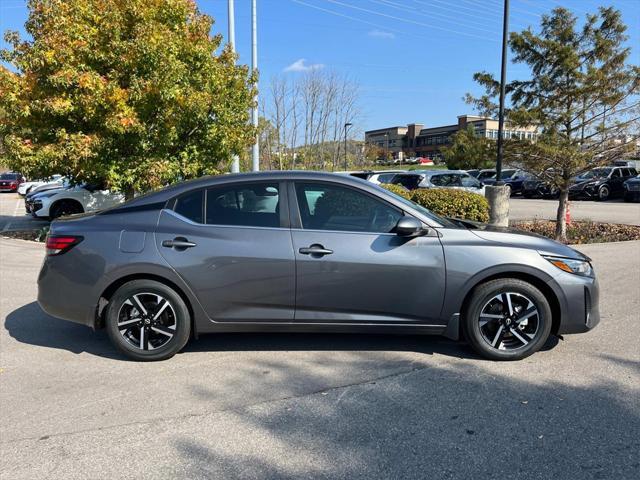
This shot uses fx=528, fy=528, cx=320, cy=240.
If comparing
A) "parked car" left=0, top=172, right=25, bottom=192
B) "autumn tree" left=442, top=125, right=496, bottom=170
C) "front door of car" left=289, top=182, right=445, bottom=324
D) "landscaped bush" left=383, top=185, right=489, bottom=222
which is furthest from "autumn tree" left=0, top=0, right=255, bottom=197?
"parked car" left=0, top=172, right=25, bottom=192

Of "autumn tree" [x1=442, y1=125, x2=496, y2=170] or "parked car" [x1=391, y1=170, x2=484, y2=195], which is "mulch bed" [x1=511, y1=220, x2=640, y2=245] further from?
"parked car" [x1=391, y1=170, x2=484, y2=195]

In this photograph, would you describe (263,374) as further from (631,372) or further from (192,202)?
(631,372)

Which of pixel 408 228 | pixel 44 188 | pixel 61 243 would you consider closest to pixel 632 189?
pixel 408 228

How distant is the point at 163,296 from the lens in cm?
435

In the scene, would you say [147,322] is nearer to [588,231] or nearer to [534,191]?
[588,231]

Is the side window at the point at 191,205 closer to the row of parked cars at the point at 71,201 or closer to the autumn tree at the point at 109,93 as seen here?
the autumn tree at the point at 109,93

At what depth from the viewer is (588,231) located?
42.6 feet

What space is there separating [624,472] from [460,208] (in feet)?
24.3

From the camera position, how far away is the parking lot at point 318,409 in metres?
2.95

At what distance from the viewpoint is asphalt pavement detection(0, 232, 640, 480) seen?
2.94 metres

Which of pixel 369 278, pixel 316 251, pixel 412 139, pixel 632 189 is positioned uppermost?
pixel 412 139

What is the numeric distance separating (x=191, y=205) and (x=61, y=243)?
44.6 inches

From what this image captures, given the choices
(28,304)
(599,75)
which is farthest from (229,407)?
→ (599,75)

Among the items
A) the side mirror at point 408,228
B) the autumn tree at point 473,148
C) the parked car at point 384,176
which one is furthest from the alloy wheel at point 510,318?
the parked car at point 384,176
